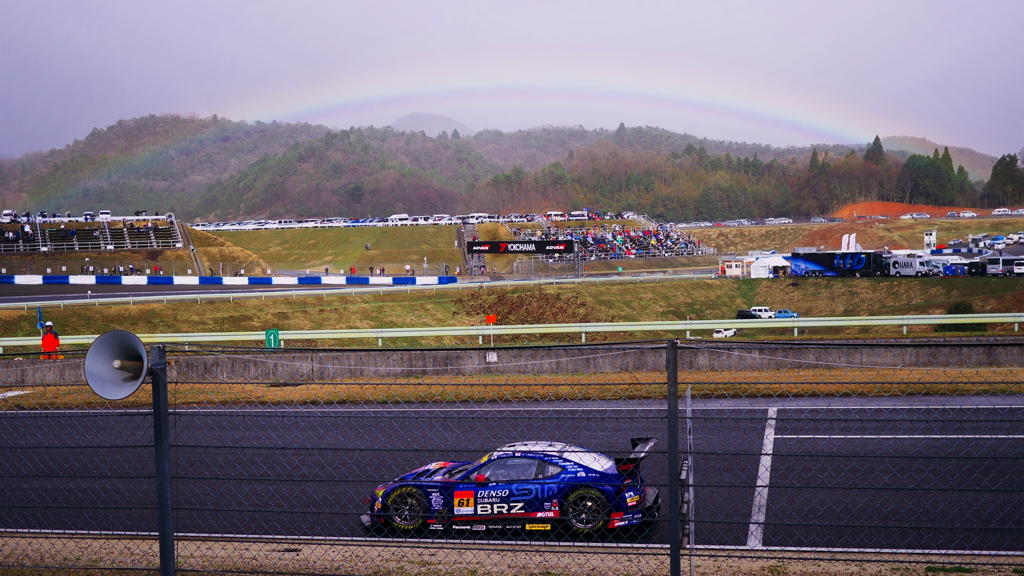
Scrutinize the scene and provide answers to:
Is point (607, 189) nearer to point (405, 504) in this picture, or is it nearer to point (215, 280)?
point (215, 280)

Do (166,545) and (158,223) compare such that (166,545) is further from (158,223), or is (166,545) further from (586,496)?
(158,223)

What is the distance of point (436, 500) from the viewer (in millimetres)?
7074

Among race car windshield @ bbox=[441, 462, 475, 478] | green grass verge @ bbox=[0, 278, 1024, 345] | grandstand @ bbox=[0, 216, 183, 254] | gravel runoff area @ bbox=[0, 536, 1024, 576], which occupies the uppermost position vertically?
grandstand @ bbox=[0, 216, 183, 254]

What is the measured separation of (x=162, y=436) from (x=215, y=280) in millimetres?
46665

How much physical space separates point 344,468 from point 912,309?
36.3 metres

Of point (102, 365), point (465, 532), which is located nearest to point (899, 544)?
point (465, 532)

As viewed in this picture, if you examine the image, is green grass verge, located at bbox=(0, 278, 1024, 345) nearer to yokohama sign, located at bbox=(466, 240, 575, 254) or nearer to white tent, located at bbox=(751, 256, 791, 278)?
white tent, located at bbox=(751, 256, 791, 278)

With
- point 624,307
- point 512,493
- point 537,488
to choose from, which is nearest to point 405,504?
point 512,493

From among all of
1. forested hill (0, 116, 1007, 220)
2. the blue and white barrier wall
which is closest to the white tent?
the blue and white barrier wall

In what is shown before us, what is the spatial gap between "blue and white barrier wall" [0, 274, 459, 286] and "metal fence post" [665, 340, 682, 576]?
142 feet

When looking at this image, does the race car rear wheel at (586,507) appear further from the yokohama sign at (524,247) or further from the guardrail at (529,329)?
the yokohama sign at (524,247)

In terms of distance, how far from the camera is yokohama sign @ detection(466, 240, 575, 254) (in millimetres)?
52000

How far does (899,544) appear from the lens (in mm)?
6730

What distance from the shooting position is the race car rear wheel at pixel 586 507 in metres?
5.84
